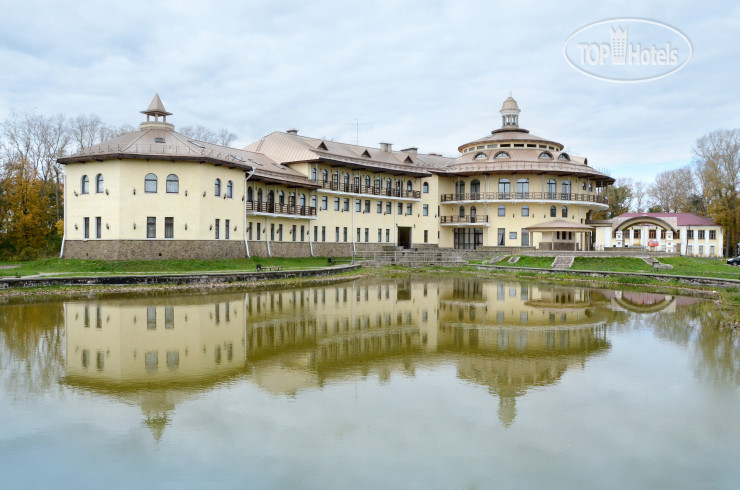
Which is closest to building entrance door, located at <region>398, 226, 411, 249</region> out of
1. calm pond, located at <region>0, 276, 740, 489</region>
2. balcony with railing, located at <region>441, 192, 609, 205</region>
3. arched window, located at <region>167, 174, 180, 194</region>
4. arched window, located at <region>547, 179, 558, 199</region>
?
balcony with railing, located at <region>441, 192, 609, 205</region>

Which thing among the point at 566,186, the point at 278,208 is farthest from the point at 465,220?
the point at 278,208

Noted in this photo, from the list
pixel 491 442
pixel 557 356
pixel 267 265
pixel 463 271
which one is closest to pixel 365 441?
pixel 491 442

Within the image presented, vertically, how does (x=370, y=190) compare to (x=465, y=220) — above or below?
above

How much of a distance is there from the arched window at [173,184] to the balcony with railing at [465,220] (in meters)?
29.1

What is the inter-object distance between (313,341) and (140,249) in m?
21.9

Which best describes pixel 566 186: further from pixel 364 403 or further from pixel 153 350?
pixel 364 403

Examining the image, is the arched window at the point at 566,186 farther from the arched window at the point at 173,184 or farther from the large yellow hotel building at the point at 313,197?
the arched window at the point at 173,184

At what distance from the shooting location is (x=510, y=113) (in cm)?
5734

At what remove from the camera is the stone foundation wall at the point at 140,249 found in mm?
31031

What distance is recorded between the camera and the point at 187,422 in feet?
24.2

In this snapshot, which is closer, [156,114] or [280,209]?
[156,114]

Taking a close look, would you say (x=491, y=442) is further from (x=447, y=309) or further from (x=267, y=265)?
(x=267, y=265)

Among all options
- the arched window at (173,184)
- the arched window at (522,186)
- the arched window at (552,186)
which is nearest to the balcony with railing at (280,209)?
the arched window at (173,184)

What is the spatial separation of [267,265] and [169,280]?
363 inches
